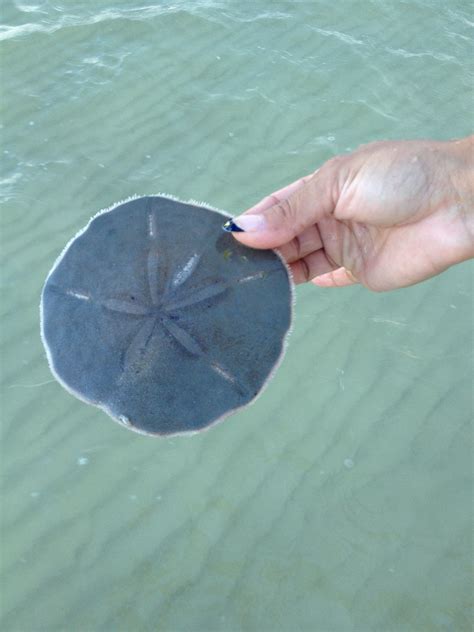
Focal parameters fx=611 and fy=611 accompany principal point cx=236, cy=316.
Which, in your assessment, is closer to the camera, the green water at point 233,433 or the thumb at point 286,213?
the thumb at point 286,213

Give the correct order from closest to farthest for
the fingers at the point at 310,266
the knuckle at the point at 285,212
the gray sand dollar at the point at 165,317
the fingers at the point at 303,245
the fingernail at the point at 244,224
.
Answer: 1. the gray sand dollar at the point at 165,317
2. the fingernail at the point at 244,224
3. the knuckle at the point at 285,212
4. the fingers at the point at 303,245
5. the fingers at the point at 310,266

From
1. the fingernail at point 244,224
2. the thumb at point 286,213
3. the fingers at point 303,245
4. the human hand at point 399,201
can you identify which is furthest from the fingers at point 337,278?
the fingernail at point 244,224

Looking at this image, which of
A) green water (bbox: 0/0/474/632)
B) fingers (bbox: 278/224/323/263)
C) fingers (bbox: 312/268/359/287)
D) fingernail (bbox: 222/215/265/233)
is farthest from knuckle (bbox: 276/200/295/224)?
green water (bbox: 0/0/474/632)

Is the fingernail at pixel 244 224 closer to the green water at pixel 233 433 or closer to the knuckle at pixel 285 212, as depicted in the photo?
the knuckle at pixel 285 212

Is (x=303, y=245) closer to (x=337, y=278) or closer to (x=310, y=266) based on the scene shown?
(x=310, y=266)

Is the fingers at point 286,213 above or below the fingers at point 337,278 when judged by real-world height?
above

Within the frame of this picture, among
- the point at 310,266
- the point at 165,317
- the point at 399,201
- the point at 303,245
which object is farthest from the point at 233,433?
the point at 399,201
